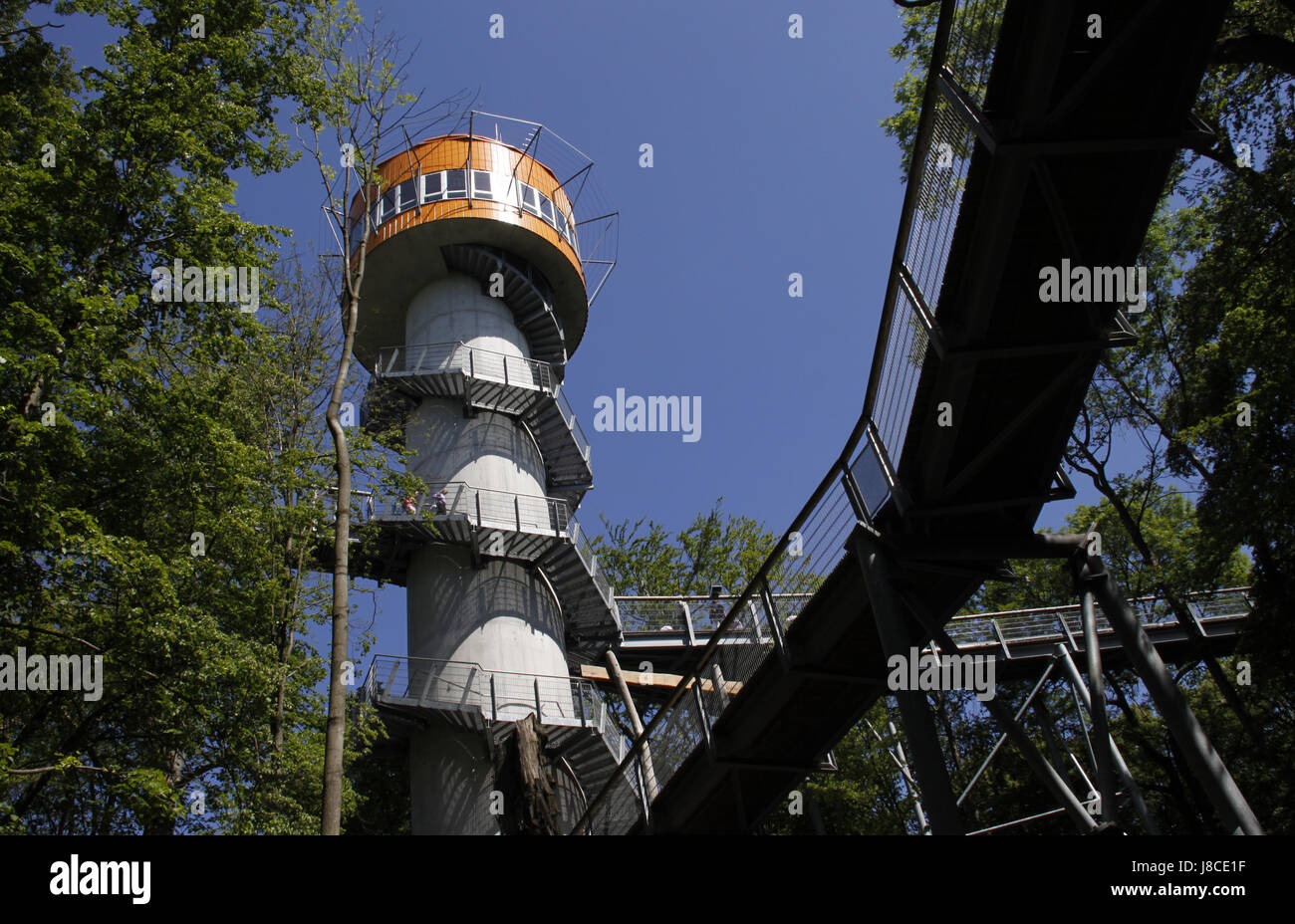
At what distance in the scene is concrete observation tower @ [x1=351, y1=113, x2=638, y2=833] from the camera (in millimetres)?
21719

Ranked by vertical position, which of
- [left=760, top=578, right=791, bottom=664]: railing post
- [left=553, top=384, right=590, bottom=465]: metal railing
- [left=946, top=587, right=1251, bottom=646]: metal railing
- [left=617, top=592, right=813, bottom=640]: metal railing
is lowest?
[left=760, top=578, right=791, bottom=664]: railing post

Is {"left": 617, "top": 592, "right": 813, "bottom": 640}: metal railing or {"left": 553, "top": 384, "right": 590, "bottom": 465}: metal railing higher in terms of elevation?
{"left": 553, "top": 384, "right": 590, "bottom": 465}: metal railing

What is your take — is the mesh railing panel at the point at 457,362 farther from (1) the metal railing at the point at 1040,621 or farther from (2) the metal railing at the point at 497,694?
(1) the metal railing at the point at 1040,621

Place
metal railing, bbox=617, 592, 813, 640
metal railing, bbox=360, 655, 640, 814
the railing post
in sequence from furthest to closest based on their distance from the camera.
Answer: metal railing, bbox=617, 592, 813, 640, metal railing, bbox=360, 655, 640, 814, the railing post

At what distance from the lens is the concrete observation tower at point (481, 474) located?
21719mm

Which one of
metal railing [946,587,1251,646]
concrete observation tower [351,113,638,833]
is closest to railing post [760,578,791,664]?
concrete observation tower [351,113,638,833]

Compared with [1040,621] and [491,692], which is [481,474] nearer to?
[491,692]

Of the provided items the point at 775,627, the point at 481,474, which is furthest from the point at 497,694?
the point at 775,627

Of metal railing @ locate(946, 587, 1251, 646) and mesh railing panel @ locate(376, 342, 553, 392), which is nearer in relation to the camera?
metal railing @ locate(946, 587, 1251, 646)

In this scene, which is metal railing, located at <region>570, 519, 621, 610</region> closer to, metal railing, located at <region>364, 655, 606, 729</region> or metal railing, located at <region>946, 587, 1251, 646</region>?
metal railing, located at <region>364, 655, 606, 729</region>

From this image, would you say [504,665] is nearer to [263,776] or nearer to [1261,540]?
[263,776]

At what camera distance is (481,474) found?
81.8 ft

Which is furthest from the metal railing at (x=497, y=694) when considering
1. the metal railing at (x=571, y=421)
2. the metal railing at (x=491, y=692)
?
the metal railing at (x=571, y=421)
